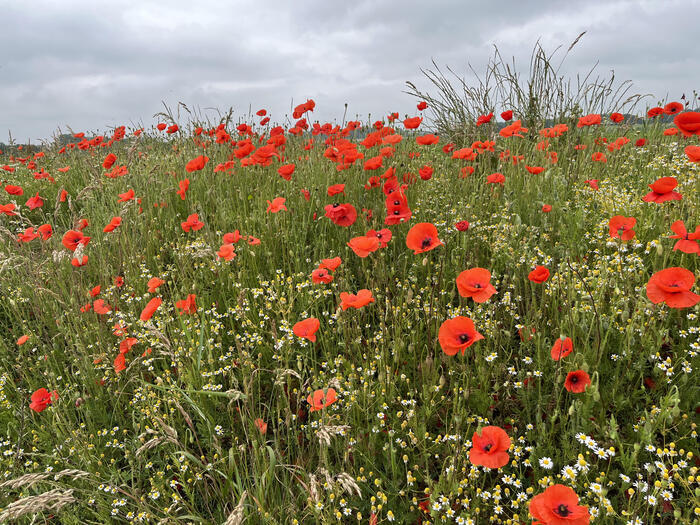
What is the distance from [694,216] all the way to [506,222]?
1.34 meters

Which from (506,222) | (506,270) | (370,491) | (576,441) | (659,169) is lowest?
(370,491)

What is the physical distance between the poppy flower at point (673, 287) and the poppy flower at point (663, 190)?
32.2 inches

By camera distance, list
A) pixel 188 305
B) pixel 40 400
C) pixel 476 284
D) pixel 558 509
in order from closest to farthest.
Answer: pixel 558 509
pixel 476 284
pixel 40 400
pixel 188 305

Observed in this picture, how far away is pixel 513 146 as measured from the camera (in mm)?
6082

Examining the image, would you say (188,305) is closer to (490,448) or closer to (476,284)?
(476,284)

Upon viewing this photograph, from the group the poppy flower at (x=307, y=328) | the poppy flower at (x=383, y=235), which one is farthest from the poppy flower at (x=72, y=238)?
the poppy flower at (x=383, y=235)

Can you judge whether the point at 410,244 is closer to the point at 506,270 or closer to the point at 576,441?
the point at 506,270

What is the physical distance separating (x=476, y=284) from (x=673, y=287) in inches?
31.6

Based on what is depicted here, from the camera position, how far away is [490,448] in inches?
64.7

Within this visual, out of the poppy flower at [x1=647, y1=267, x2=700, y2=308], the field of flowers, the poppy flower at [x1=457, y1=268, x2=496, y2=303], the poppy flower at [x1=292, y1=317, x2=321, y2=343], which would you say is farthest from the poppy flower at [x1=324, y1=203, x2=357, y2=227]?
the poppy flower at [x1=647, y1=267, x2=700, y2=308]

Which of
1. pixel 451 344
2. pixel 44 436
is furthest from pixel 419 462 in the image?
pixel 44 436

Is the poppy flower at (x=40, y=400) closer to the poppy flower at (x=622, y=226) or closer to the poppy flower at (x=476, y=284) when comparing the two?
the poppy flower at (x=476, y=284)

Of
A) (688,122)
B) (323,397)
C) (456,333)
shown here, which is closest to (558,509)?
(456,333)

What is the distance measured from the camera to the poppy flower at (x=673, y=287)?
5.89 feet
